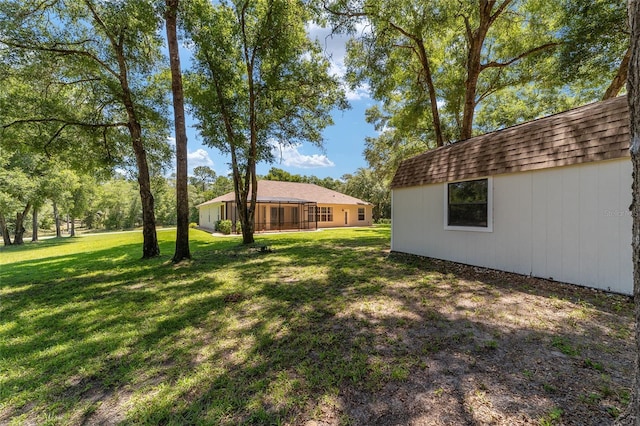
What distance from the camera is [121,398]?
86.9 inches

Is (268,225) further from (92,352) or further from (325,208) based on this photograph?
(92,352)

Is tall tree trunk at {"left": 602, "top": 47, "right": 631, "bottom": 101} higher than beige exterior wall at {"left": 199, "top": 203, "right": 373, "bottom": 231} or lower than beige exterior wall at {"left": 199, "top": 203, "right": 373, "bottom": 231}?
higher

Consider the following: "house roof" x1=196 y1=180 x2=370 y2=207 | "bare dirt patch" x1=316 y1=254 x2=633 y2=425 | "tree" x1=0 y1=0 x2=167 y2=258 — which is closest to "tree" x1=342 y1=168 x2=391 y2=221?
"house roof" x1=196 y1=180 x2=370 y2=207

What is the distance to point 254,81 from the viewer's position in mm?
11648

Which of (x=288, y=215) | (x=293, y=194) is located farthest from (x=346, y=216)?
(x=288, y=215)

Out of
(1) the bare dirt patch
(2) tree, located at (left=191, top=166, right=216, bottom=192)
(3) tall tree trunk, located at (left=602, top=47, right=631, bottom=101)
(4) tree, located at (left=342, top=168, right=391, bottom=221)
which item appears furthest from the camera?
(2) tree, located at (left=191, top=166, right=216, bottom=192)

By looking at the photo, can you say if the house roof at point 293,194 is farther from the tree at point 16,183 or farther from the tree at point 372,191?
the tree at point 16,183

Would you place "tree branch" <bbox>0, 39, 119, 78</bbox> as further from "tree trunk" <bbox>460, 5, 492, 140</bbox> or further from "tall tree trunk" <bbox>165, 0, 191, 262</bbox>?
"tree trunk" <bbox>460, 5, 492, 140</bbox>

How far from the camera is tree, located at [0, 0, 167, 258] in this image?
24.3 ft

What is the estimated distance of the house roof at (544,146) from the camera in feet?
13.8

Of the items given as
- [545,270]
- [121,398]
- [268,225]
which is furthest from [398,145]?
[121,398]

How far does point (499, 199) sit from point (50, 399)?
23.6 ft

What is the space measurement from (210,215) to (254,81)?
16235mm

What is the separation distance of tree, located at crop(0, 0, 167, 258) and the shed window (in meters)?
8.94
